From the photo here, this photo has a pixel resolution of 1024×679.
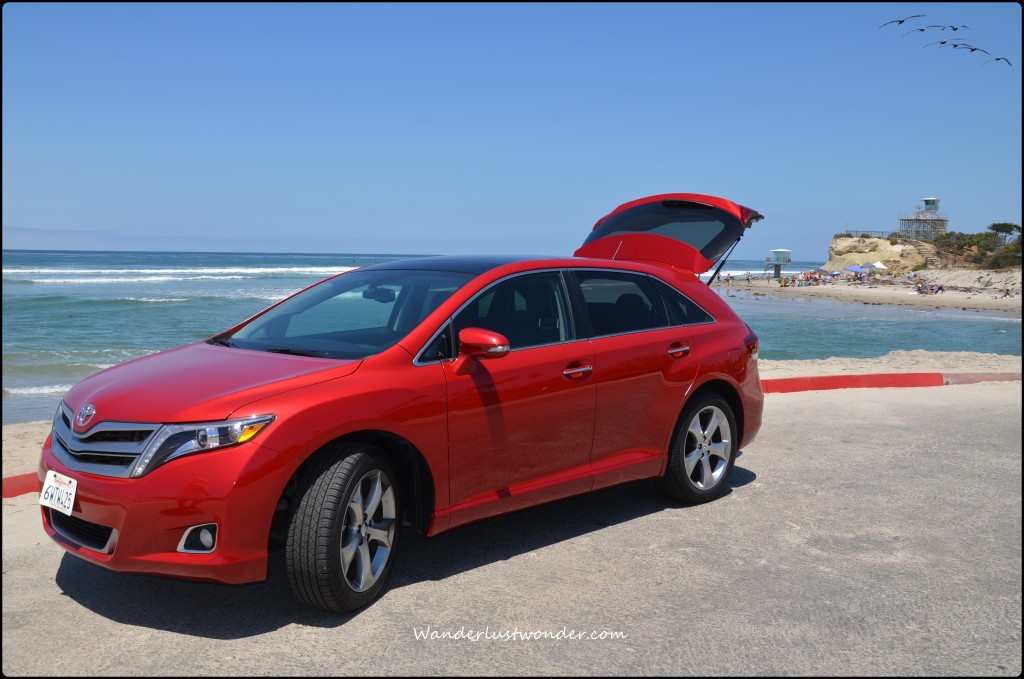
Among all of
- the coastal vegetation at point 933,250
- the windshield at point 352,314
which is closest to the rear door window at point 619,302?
the windshield at point 352,314

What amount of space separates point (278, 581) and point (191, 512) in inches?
41.6

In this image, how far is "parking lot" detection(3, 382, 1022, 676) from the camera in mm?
3596

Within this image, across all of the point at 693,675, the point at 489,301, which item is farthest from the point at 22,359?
the point at 693,675

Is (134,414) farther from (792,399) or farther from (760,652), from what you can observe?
(792,399)

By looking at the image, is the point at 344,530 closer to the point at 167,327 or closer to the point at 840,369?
the point at 840,369

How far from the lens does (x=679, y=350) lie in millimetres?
5645

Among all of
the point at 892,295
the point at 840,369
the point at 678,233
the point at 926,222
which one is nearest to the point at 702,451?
the point at 678,233

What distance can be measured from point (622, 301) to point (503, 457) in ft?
4.75

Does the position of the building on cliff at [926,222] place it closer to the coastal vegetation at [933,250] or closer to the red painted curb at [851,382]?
the coastal vegetation at [933,250]

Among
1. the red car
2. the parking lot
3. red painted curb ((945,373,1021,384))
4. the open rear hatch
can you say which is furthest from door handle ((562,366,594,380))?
red painted curb ((945,373,1021,384))

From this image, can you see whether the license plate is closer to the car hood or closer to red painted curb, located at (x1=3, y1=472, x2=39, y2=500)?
the car hood

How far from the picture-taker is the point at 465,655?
11.9ft

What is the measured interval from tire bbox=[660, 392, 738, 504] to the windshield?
1.85 meters

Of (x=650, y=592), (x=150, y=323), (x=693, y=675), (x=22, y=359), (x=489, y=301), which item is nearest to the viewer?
(x=693, y=675)
